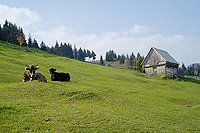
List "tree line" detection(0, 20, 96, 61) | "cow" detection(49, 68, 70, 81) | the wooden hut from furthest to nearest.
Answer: "tree line" detection(0, 20, 96, 61) < the wooden hut < "cow" detection(49, 68, 70, 81)

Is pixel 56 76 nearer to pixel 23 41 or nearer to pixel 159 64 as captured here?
pixel 159 64

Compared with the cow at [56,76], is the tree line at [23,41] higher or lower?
higher

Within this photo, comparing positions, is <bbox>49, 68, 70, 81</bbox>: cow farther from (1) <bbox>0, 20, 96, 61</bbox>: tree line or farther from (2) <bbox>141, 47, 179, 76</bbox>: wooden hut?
(1) <bbox>0, 20, 96, 61</bbox>: tree line

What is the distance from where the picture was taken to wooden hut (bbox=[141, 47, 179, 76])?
4497cm

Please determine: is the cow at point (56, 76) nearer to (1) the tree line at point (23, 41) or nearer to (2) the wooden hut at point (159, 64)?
(2) the wooden hut at point (159, 64)

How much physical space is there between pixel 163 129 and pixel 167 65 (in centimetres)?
4288

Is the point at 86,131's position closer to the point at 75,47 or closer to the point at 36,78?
the point at 36,78

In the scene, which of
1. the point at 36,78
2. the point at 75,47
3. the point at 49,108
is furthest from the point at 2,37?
the point at 49,108

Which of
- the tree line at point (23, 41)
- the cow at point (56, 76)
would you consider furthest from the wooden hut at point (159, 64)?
the tree line at point (23, 41)

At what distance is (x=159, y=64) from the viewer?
153 feet

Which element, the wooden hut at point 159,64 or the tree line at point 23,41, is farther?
the tree line at point 23,41

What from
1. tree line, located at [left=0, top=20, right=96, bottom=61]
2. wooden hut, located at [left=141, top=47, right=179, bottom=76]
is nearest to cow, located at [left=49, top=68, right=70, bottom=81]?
wooden hut, located at [left=141, top=47, right=179, bottom=76]

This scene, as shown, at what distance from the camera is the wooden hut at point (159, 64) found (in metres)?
45.0

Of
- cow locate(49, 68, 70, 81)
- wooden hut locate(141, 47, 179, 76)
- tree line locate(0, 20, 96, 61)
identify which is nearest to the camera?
cow locate(49, 68, 70, 81)
